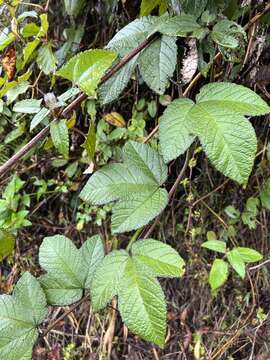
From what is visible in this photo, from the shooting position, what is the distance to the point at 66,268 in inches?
29.3

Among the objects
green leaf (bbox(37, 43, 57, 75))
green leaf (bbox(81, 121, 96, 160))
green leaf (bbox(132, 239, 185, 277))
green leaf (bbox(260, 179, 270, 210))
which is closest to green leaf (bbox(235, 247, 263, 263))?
green leaf (bbox(260, 179, 270, 210))

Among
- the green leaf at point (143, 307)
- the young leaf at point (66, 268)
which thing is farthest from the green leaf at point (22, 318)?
the green leaf at point (143, 307)

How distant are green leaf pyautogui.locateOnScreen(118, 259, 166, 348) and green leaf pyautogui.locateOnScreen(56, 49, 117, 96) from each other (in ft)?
0.90

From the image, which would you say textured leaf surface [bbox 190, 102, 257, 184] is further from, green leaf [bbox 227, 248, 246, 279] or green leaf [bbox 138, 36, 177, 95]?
green leaf [bbox 227, 248, 246, 279]

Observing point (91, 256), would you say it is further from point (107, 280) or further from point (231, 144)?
point (231, 144)

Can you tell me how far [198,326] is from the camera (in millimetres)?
1211

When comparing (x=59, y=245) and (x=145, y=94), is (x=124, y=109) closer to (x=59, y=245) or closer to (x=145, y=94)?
(x=145, y=94)

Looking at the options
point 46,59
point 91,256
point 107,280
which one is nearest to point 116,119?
point 46,59

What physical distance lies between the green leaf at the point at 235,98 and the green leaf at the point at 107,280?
10.6 inches

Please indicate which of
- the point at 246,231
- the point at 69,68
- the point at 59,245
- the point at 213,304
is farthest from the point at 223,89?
the point at 213,304

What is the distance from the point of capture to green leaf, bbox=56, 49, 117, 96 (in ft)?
Result: 2.02

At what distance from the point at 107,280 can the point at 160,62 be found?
1.13ft

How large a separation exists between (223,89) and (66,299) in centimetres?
42

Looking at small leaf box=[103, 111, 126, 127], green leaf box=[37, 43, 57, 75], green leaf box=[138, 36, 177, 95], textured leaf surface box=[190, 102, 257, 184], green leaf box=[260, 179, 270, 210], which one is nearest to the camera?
textured leaf surface box=[190, 102, 257, 184]
